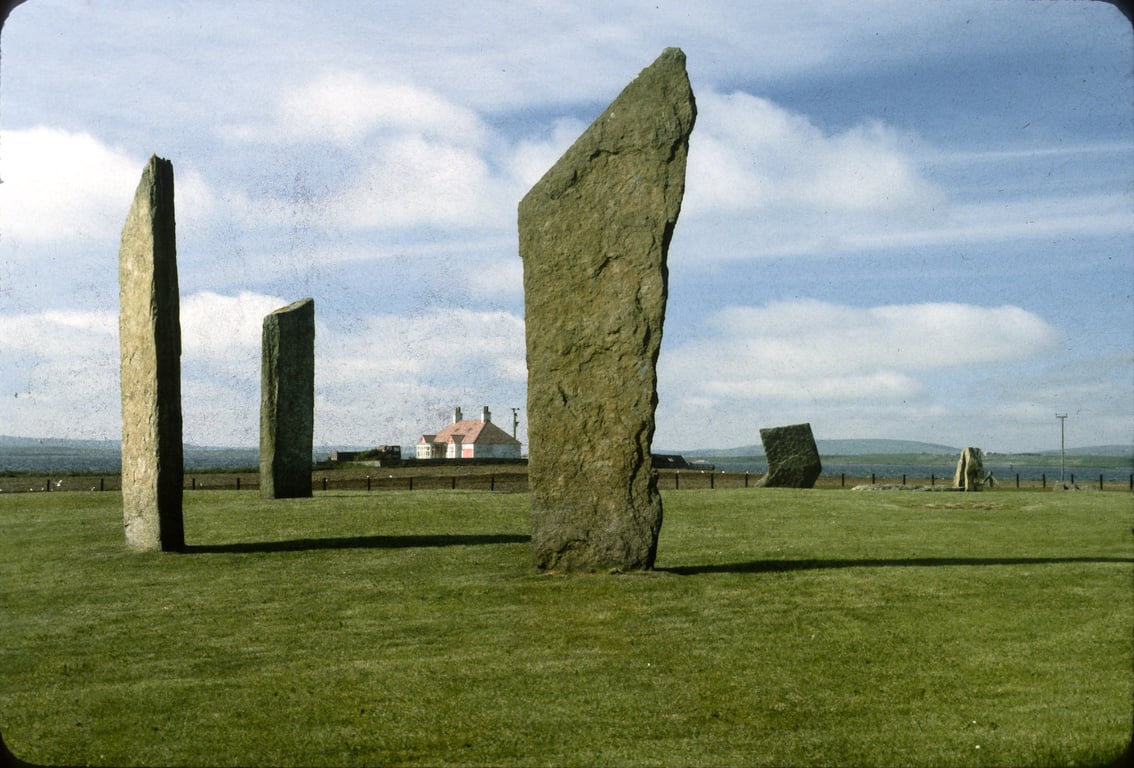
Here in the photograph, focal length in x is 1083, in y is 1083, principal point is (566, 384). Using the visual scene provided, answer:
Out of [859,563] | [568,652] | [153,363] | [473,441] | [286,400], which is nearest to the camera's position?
[568,652]

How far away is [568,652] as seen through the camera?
8289 millimetres

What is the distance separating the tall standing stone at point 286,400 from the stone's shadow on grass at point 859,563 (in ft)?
34.5

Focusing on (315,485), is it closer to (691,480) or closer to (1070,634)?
(691,480)

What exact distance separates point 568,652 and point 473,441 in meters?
57.1

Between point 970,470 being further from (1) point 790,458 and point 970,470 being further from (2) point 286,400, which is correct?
(2) point 286,400

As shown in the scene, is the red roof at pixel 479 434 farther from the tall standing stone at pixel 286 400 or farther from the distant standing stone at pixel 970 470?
the tall standing stone at pixel 286 400

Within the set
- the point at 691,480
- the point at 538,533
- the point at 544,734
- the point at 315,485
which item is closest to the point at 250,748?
the point at 544,734

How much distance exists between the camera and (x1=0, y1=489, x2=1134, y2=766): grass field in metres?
6.16

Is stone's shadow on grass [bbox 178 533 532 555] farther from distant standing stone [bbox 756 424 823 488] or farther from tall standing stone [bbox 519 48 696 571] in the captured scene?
distant standing stone [bbox 756 424 823 488]

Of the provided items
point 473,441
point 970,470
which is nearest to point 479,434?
point 473,441

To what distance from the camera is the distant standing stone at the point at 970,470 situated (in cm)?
2705

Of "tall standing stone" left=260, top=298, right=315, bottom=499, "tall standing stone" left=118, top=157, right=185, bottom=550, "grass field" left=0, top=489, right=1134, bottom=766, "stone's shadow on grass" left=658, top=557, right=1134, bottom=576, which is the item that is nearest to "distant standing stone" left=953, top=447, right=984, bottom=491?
"grass field" left=0, top=489, right=1134, bottom=766

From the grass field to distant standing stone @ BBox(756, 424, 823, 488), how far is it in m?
12.3

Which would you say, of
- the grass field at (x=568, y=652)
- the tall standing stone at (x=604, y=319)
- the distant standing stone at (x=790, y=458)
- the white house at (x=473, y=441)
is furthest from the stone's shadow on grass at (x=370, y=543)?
the white house at (x=473, y=441)
